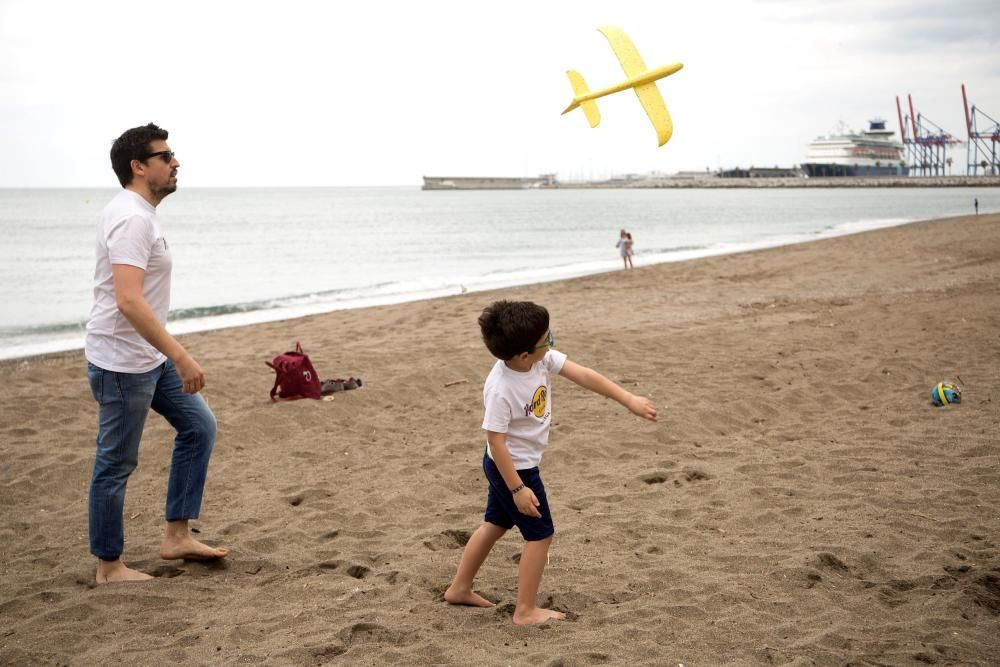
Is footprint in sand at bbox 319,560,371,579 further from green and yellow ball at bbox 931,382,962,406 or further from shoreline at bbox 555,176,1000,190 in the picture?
shoreline at bbox 555,176,1000,190

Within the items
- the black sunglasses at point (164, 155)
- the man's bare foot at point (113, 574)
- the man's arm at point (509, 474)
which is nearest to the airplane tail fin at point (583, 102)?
the black sunglasses at point (164, 155)

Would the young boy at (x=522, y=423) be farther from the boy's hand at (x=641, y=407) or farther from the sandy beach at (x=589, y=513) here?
the sandy beach at (x=589, y=513)

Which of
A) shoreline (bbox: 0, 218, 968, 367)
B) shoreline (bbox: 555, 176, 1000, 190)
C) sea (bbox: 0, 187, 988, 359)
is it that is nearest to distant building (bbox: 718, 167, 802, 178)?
shoreline (bbox: 555, 176, 1000, 190)

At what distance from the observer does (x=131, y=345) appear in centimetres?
356

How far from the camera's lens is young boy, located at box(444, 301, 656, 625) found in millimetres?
3066

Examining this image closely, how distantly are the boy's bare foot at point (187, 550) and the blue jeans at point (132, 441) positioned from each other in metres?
0.11

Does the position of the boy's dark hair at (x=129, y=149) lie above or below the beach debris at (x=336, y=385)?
above

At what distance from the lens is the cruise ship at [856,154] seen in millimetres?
122750

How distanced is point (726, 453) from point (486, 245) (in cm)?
2978

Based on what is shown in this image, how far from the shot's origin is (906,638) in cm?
300

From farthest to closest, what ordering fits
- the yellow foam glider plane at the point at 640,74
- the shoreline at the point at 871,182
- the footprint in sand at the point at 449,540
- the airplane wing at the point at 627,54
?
1. the shoreline at the point at 871,182
2. the airplane wing at the point at 627,54
3. the yellow foam glider plane at the point at 640,74
4. the footprint in sand at the point at 449,540

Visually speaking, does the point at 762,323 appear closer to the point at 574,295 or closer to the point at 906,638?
the point at 574,295

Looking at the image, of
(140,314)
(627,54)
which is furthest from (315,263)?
(140,314)

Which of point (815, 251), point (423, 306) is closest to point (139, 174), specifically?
point (423, 306)
